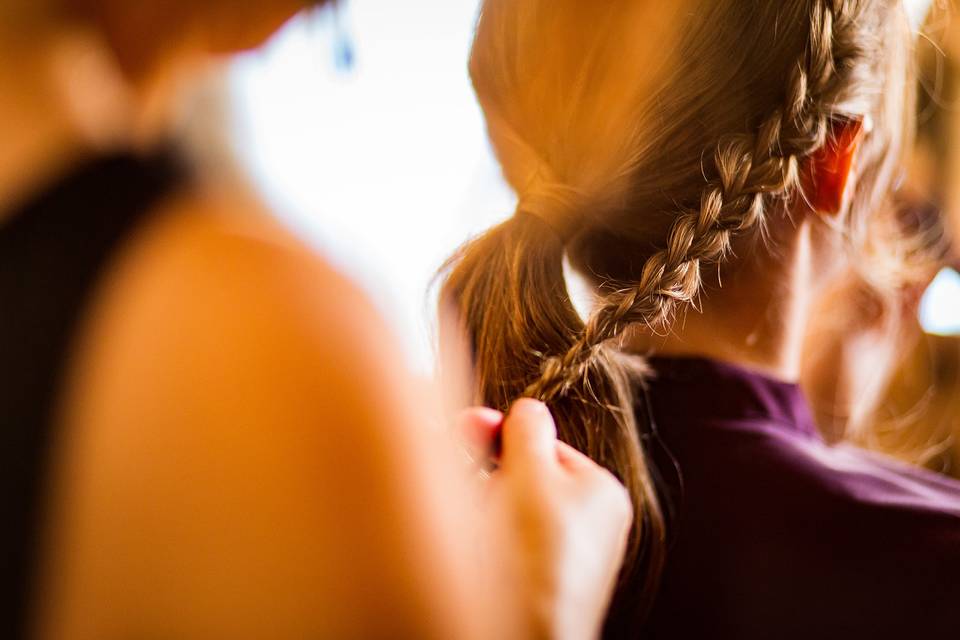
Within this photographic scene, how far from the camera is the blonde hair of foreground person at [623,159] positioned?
462 millimetres

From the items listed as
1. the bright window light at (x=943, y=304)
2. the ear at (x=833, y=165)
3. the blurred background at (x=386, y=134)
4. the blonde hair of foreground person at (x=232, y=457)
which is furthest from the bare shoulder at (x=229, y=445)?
the bright window light at (x=943, y=304)

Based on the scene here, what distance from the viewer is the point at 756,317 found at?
1.86 feet

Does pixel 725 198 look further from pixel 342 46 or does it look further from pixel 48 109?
pixel 48 109

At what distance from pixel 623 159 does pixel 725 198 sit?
7 centimetres

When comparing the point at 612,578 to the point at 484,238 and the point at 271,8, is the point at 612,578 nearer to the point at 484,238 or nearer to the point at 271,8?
the point at 484,238

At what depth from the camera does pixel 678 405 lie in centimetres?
54

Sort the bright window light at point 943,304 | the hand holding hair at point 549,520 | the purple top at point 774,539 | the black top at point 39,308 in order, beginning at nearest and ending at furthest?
the black top at point 39,308 < the hand holding hair at point 549,520 < the purple top at point 774,539 < the bright window light at point 943,304

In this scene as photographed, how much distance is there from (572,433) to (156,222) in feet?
0.94

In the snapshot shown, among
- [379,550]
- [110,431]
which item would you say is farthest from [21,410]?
[379,550]

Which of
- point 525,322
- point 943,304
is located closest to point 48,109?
point 525,322

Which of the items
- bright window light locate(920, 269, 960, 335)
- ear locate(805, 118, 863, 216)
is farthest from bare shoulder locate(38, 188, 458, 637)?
bright window light locate(920, 269, 960, 335)

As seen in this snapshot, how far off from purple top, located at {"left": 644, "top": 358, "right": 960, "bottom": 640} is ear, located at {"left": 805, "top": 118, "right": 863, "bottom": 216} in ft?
0.48

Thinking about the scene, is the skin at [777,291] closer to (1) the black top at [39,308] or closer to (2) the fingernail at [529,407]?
(2) the fingernail at [529,407]

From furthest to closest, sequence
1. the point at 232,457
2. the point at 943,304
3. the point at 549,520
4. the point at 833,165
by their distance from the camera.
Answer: the point at 943,304 < the point at 833,165 < the point at 549,520 < the point at 232,457
